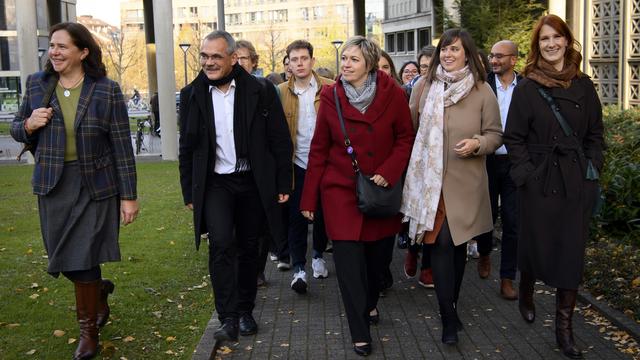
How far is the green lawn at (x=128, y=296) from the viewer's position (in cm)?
565

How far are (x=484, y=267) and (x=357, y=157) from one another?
113 inches

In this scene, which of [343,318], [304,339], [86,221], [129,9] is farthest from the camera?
[129,9]

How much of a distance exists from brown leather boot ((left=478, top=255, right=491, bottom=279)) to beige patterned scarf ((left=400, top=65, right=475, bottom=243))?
7.53 ft

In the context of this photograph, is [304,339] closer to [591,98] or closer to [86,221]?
[86,221]

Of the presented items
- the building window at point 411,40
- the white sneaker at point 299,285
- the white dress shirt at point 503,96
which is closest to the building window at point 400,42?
the building window at point 411,40

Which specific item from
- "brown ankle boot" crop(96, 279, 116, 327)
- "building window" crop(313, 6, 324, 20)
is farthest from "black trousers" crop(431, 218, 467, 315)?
"building window" crop(313, 6, 324, 20)


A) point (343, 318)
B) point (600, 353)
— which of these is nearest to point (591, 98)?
point (600, 353)

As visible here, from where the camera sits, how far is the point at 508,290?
680 centimetres

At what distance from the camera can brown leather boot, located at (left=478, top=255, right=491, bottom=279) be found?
7637 mm

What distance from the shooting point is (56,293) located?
7.25 m

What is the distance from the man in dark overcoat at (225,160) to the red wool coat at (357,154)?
45 centimetres

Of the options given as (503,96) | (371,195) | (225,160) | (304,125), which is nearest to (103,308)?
(225,160)

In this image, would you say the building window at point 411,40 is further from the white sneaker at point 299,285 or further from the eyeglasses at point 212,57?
the eyeglasses at point 212,57

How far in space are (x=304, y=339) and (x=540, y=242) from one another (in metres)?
1.90
